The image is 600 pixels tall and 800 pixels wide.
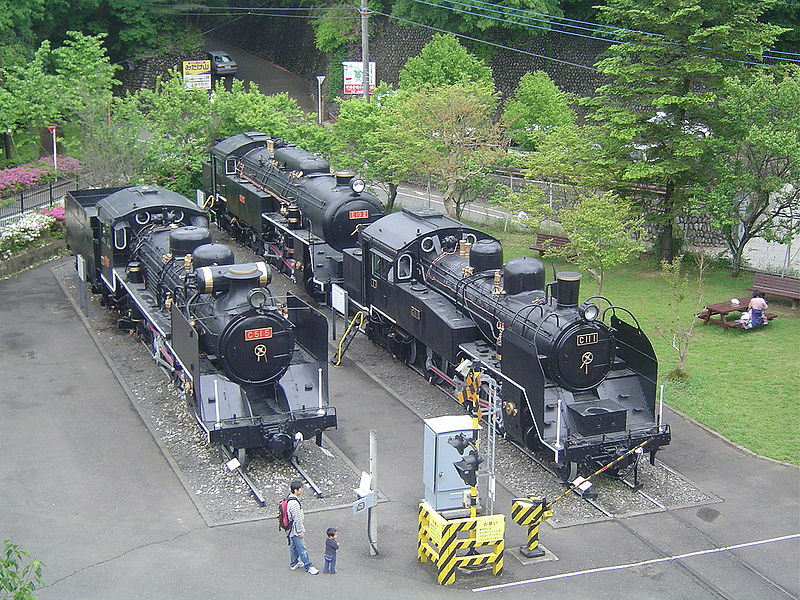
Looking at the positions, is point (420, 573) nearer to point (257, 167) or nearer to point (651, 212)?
point (651, 212)

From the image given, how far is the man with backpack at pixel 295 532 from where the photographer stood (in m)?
13.8

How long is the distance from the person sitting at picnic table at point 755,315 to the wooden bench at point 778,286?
4.23 ft

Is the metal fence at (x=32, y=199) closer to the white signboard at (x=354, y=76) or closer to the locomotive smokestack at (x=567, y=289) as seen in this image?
the white signboard at (x=354, y=76)

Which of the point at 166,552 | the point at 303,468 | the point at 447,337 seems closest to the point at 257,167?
the point at 447,337

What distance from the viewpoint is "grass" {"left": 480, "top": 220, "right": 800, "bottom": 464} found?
19047mm

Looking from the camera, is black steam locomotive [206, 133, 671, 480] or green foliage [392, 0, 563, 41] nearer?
black steam locomotive [206, 133, 671, 480]

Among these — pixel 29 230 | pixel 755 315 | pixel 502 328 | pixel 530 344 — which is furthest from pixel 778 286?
pixel 29 230

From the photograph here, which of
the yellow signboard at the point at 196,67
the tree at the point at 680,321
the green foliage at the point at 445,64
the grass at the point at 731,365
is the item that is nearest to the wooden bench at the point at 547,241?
→ the grass at the point at 731,365

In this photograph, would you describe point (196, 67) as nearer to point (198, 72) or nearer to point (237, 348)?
point (198, 72)

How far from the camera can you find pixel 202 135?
36.9m

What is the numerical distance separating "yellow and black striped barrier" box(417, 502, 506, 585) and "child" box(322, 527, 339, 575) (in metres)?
1.29

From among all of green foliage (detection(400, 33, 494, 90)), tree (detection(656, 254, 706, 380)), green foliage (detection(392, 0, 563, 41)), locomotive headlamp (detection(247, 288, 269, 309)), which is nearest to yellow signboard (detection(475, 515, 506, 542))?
locomotive headlamp (detection(247, 288, 269, 309))

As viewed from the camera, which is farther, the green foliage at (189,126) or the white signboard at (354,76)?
the white signboard at (354,76)

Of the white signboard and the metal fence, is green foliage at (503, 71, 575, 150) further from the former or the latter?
the metal fence
